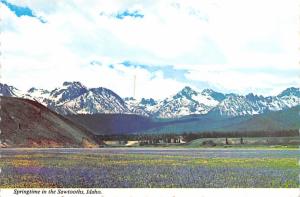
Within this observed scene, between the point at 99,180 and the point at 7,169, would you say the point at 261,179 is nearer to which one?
the point at 99,180

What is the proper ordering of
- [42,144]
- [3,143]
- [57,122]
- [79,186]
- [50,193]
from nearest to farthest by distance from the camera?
[50,193]
[79,186]
[3,143]
[42,144]
[57,122]

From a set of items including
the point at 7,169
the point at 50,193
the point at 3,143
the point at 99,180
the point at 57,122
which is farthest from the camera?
the point at 57,122

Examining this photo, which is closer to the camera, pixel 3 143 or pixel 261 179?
pixel 261 179

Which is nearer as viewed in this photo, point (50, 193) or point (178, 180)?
point (50, 193)

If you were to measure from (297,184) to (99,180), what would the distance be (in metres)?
11.3

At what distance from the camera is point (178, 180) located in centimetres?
3397

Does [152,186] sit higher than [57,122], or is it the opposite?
[57,122]

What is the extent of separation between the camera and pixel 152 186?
30938mm

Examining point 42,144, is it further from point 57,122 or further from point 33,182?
point 33,182

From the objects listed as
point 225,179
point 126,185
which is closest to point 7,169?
point 126,185

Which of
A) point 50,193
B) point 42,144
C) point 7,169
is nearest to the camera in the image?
point 50,193

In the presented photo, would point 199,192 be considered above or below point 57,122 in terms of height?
below

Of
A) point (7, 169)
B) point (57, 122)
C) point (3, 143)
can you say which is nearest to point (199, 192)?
point (7, 169)

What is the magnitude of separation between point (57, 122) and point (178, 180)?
167 m
